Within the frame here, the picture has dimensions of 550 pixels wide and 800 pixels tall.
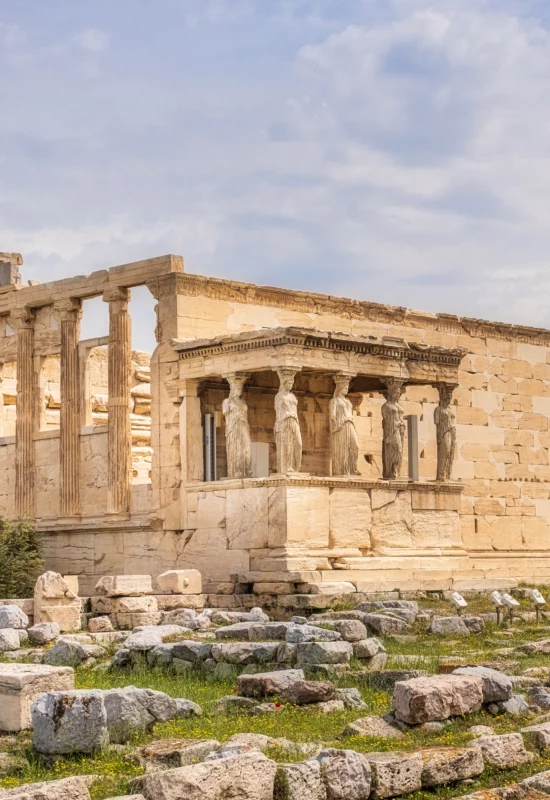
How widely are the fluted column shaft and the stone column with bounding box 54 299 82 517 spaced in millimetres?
866

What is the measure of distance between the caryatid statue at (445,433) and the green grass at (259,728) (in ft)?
29.2

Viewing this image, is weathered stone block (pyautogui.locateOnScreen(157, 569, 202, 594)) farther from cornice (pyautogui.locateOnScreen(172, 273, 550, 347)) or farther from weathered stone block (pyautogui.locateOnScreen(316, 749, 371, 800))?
weathered stone block (pyautogui.locateOnScreen(316, 749, 371, 800))

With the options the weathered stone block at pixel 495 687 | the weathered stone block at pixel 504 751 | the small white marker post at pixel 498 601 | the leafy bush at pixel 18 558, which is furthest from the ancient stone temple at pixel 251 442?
the weathered stone block at pixel 504 751

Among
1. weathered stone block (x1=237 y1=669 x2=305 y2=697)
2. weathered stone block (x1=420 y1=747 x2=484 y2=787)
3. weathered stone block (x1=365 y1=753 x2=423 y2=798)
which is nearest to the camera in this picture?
weathered stone block (x1=365 y1=753 x2=423 y2=798)

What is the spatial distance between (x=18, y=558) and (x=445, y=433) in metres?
6.94

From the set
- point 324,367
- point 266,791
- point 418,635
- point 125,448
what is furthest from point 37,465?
point 266,791

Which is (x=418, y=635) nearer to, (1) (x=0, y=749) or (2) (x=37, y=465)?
(1) (x=0, y=749)

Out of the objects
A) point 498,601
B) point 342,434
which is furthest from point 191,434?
point 498,601

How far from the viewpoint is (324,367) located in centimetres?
2094

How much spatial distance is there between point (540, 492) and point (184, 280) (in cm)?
930

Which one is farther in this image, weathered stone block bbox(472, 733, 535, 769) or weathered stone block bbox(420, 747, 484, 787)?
weathered stone block bbox(472, 733, 535, 769)

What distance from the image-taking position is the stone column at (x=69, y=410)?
23141 millimetres

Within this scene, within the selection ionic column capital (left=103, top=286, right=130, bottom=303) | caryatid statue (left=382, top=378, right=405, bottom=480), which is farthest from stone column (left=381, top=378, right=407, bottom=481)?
ionic column capital (left=103, top=286, right=130, bottom=303)

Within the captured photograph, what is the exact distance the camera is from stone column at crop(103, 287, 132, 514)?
886 inches
